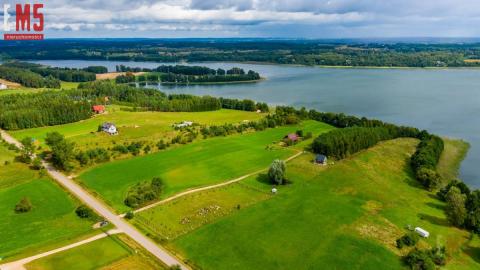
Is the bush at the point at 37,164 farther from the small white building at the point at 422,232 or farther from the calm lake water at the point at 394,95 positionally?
the calm lake water at the point at 394,95

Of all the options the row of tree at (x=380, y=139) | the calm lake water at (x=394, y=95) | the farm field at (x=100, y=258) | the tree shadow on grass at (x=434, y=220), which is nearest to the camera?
the farm field at (x=100, y=258)

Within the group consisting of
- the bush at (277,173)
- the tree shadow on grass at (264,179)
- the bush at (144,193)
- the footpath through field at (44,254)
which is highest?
the bush at (277,173)

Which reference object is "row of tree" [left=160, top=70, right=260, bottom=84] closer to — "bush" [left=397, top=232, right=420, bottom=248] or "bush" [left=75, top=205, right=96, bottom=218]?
"bush" [left=75, top=205, right=96, bottom=218]

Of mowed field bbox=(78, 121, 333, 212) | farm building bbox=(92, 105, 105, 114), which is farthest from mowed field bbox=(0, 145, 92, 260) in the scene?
farm building bbox=(92, 105, 105, 114)

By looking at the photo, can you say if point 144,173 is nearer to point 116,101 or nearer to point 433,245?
point 433,245

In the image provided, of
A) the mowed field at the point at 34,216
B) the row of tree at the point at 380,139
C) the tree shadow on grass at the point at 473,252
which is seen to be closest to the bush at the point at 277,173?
the row of tree at the point at 380,139

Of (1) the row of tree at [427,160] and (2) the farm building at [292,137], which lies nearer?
(1) the row of tree at [427,160]

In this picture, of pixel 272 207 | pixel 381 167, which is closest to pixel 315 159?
pixel 381 167
